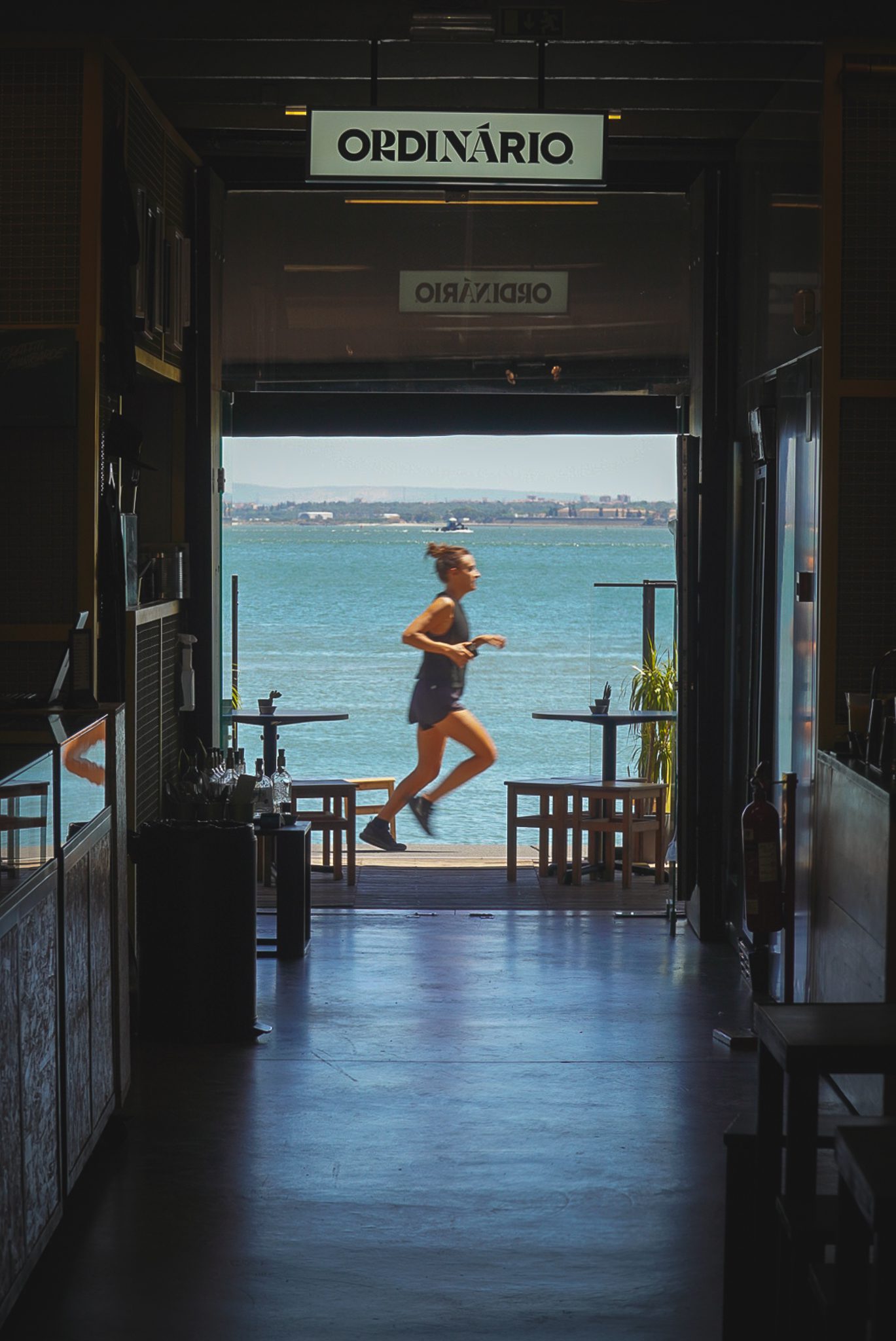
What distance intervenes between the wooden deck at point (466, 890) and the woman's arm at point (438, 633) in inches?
46.7

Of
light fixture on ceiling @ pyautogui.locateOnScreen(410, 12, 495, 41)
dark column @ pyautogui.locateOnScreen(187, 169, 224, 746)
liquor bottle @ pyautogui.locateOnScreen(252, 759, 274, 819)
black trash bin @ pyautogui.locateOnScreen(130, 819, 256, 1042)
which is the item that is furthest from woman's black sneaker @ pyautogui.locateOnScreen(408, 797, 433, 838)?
light fixture on ceiling @ pyautogui.locateOnScreen(410, 12, 495, 41)

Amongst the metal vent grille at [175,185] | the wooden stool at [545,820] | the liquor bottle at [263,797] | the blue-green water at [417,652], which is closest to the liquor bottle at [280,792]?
the liquor bottle at [263,797]

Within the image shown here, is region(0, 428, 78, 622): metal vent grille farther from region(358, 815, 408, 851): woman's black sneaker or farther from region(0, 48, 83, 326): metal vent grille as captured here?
region(358, 815, 408, 851): woman's black sneaker

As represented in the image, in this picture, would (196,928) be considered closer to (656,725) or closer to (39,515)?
(39,515)

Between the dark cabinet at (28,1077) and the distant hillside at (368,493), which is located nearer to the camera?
the dark cabinet at (28,1077)

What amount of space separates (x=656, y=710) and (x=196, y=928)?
4.15 metres

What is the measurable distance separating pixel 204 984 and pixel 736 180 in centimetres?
402

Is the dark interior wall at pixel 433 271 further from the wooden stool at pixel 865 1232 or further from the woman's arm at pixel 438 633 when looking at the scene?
the wooden stool at pixel 865 1232

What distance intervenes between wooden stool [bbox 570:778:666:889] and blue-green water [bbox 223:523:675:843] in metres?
6.38

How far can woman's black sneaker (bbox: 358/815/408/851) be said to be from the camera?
9.22m

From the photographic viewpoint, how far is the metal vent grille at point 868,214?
4.97 m

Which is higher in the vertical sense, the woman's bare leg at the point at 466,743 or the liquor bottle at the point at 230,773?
the liquor bottle at the point at 230,773

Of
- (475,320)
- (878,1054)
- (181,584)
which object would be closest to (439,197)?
(475,320)

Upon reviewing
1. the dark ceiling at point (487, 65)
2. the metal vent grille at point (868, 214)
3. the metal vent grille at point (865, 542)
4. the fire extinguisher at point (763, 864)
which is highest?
the dark ceiling at point (487, 65)
